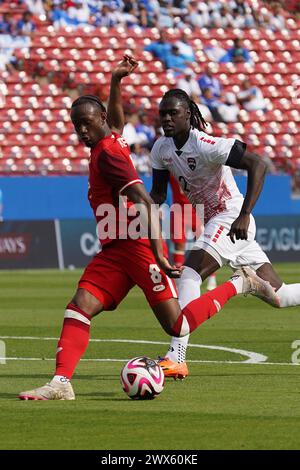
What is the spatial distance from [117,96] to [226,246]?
163 cm

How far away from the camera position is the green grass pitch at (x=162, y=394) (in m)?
6.49

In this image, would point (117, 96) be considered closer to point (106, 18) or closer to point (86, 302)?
point (86, 302)

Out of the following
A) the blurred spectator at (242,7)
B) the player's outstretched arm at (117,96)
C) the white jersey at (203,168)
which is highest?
the blurred spectator at (242,7)

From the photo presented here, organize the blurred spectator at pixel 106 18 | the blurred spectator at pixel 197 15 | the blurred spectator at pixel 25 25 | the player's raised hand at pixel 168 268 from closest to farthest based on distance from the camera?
the player's raised hand at pixel 168 268 < the blurred spectator at pixel 25 25 < the blurred spectator at pixel 106 18 < the blurred spectator at pixel 197 15

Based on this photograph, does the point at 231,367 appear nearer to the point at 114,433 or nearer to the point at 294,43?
the point at 114,433

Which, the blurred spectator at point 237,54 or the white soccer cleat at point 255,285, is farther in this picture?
the blurred spectator at point 237,54

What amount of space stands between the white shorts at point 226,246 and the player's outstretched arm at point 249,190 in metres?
0.50

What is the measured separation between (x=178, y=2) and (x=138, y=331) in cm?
2181

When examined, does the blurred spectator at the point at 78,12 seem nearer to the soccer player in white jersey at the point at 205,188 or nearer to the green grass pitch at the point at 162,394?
the green grass pitch at the point at 162,394

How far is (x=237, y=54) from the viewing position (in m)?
34.5

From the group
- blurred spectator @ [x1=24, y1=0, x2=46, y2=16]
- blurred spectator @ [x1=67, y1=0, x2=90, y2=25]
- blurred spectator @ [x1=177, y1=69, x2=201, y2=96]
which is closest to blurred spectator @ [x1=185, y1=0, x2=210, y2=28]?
blurred spectator @ [x1=177, y1=69, x2=201, y2=96]

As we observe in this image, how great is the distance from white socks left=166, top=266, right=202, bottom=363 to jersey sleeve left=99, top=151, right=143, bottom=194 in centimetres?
185

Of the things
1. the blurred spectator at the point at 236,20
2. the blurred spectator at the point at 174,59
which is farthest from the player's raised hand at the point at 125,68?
the blurred spectator at the point at 236,20

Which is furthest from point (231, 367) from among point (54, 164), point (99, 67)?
point (99, 67)
